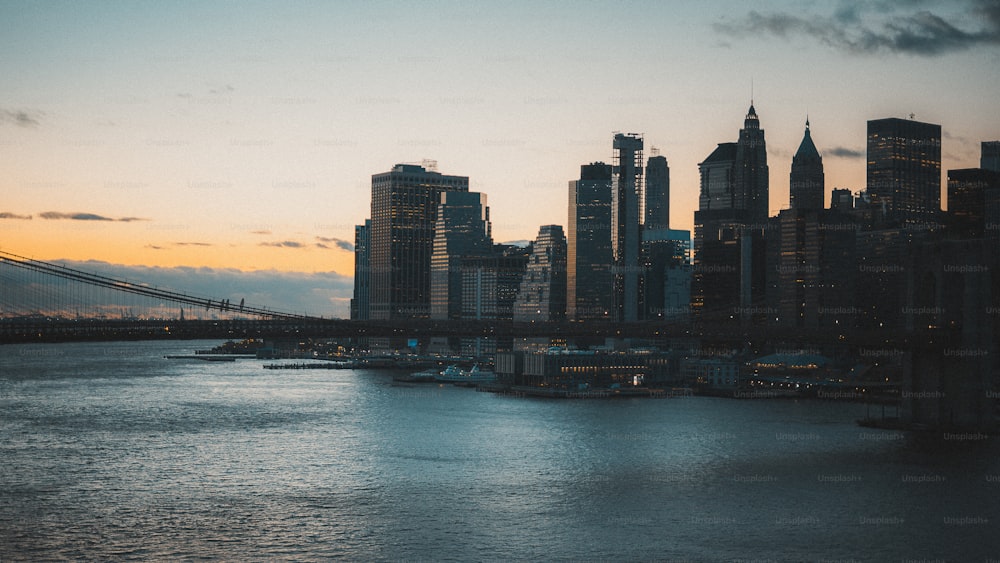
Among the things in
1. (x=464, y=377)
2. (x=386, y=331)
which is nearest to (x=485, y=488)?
(x=386, y=331)

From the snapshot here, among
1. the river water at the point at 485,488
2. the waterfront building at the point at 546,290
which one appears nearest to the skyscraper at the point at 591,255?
the waterfront building at the point at 546,290

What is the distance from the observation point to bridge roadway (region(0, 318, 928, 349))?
128ft

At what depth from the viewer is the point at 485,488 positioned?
38.4 meters

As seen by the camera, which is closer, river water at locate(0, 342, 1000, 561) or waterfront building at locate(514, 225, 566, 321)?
river water at locate(0, 342, 1000, 561)

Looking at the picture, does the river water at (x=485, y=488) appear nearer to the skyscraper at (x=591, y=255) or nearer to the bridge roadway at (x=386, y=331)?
the bridge roadway at (x=386, y=331)

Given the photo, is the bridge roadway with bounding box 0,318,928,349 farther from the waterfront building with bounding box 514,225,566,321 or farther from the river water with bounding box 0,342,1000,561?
the waterfront building with bounding box 514,225,566,321

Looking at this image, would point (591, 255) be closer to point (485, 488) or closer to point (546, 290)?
point (546, 290)

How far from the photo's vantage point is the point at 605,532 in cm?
3164

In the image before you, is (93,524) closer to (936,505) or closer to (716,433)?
(936,505)

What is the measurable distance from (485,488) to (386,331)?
488 inches

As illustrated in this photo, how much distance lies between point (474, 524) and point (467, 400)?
5282cm

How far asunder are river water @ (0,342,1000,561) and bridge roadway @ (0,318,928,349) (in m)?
5.08

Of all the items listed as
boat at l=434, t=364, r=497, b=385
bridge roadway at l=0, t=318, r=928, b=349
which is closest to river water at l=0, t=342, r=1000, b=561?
bridge roadway at l=0, t=318, r=928, b=349

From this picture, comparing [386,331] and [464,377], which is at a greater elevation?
[386,331]
